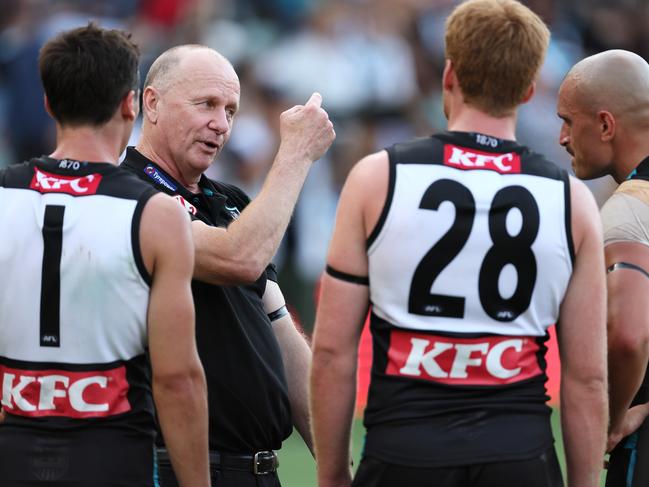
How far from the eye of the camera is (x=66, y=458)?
3.71m

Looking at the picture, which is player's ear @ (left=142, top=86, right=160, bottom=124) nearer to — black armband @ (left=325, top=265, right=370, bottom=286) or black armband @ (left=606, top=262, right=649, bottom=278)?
black armband @ (left=325, top=265, right=370, bottom=286)

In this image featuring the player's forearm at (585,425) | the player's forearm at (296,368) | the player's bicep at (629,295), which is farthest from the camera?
the player's forearm at (296,368)

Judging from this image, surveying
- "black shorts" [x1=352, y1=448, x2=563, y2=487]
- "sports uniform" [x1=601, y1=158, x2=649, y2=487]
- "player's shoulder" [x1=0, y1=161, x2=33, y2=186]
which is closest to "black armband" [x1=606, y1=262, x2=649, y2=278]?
"sports uniform" [x1=601, y1=158, x2=649, y2=487]

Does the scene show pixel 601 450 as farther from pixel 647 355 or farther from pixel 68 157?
pixel 68 157

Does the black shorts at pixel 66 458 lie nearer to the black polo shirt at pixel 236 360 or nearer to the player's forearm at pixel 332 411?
the player's forearm at pixel 332 411

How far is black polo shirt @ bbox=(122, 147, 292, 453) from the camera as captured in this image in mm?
4582

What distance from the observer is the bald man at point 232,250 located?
4512 mm

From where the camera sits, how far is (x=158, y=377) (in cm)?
382

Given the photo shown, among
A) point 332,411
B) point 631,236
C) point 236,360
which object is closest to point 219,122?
point 236,360

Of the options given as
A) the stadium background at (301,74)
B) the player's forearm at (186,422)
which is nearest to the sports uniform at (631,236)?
the player's forearm at (186,422)

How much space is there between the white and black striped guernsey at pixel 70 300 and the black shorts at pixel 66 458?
4cm

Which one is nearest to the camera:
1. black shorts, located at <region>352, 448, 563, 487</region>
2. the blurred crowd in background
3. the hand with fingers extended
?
black shorts, located at <region>352, 448, 563, 487</region>

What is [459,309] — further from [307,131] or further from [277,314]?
[277,314]

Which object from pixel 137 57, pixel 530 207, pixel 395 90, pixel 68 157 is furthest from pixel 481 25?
pixel 395 90
